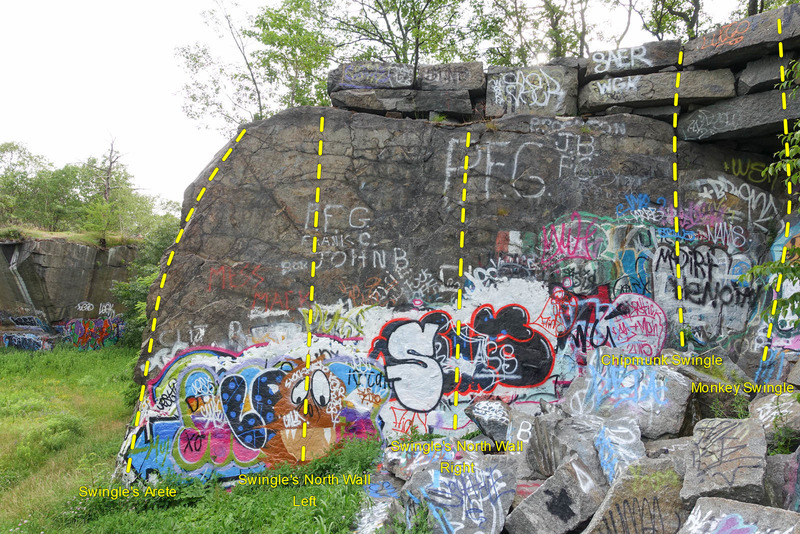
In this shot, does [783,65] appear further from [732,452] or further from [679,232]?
[732,452]

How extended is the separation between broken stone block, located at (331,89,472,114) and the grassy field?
13.5 feet

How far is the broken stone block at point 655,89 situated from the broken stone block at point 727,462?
13.9 ft

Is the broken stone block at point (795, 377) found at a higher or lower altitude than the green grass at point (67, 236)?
lower

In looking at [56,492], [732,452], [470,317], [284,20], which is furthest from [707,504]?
[284,20]

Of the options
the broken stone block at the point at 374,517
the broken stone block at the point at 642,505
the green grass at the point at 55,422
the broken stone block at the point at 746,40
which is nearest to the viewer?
the broken stone block at the point at 642,505

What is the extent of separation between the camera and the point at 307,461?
5.82 m

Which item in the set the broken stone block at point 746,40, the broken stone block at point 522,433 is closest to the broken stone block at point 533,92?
the broken stone block at point 746,40

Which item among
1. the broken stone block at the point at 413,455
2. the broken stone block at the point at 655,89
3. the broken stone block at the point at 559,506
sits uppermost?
the broken stone block at the point at 655,89

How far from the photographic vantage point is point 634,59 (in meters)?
6.41

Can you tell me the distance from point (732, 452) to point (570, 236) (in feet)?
10.8

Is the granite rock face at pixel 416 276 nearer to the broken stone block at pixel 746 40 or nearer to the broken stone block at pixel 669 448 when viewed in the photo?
the broken stone block at pixel 746 40

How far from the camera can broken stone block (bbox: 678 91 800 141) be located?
583 centimetres

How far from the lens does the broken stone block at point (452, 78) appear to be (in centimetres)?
667

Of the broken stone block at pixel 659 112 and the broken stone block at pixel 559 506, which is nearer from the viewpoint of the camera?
the broken stone block at pixel 559 506
